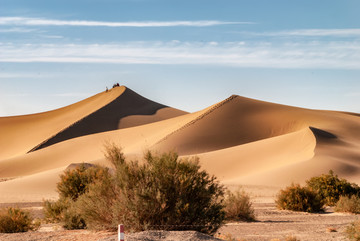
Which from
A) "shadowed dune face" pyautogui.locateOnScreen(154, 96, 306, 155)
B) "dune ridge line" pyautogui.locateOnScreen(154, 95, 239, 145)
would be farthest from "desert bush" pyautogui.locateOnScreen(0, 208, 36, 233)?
"dune ridge line" pyautogui.locateOnScreen(154, 95, 239, 145)

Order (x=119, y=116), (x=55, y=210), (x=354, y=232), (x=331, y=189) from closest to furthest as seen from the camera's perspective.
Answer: (x=354, y=232)
(x=55, y=210)
(x=331, y=189)
(x=119, y=116)

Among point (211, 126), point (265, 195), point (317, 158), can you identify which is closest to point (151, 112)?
point (211, 126)

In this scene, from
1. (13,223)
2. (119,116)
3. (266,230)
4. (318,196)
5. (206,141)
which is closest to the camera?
(13,223)

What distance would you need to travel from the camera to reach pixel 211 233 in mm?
15523

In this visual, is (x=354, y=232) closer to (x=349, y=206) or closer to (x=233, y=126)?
(x=349, y=206)

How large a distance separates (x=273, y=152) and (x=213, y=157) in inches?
229

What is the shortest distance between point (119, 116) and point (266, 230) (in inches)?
4174

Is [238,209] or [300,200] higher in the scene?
[300,200]

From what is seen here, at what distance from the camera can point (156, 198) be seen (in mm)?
14859

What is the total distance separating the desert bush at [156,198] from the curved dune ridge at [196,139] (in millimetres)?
2203

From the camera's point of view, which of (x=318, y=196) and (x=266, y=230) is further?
(x=318, y=196)

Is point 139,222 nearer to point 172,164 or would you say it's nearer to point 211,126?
point 172,164

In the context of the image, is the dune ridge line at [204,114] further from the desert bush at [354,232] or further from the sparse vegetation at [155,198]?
the sparse vegetation at [155,198]

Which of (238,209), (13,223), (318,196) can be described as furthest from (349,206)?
(13,223)
